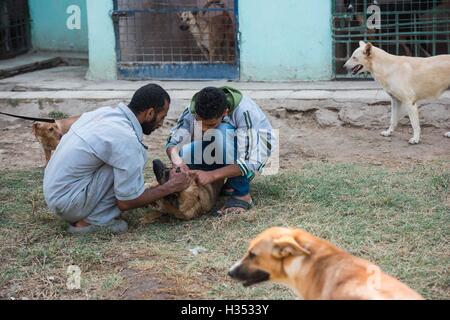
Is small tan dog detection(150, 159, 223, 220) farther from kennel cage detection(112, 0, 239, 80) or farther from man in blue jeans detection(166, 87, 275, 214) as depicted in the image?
kennel cage detection(112, 0, 239, 80)

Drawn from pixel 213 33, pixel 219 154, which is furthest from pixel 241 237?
pixel 213 33

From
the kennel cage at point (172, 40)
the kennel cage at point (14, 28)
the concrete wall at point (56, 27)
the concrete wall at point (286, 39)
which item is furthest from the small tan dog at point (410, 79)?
the kennel cage at point (14, 28)

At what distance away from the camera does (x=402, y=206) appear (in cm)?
556

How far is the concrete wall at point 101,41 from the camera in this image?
9.74 meters

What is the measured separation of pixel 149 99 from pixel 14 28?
800 centimetres

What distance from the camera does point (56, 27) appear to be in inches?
473

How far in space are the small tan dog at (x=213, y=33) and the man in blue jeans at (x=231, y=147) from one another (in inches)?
179

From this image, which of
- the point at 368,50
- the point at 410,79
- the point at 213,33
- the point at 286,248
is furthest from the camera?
the point at 213,33

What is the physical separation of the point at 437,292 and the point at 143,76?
6.64 m

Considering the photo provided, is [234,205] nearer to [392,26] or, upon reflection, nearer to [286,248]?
[286,248]

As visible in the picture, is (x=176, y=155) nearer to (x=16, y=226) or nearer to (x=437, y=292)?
(x=16, y=226)

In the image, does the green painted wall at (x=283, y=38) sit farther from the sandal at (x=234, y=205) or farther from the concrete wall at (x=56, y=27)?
the sandal at (x=234, y=205)
